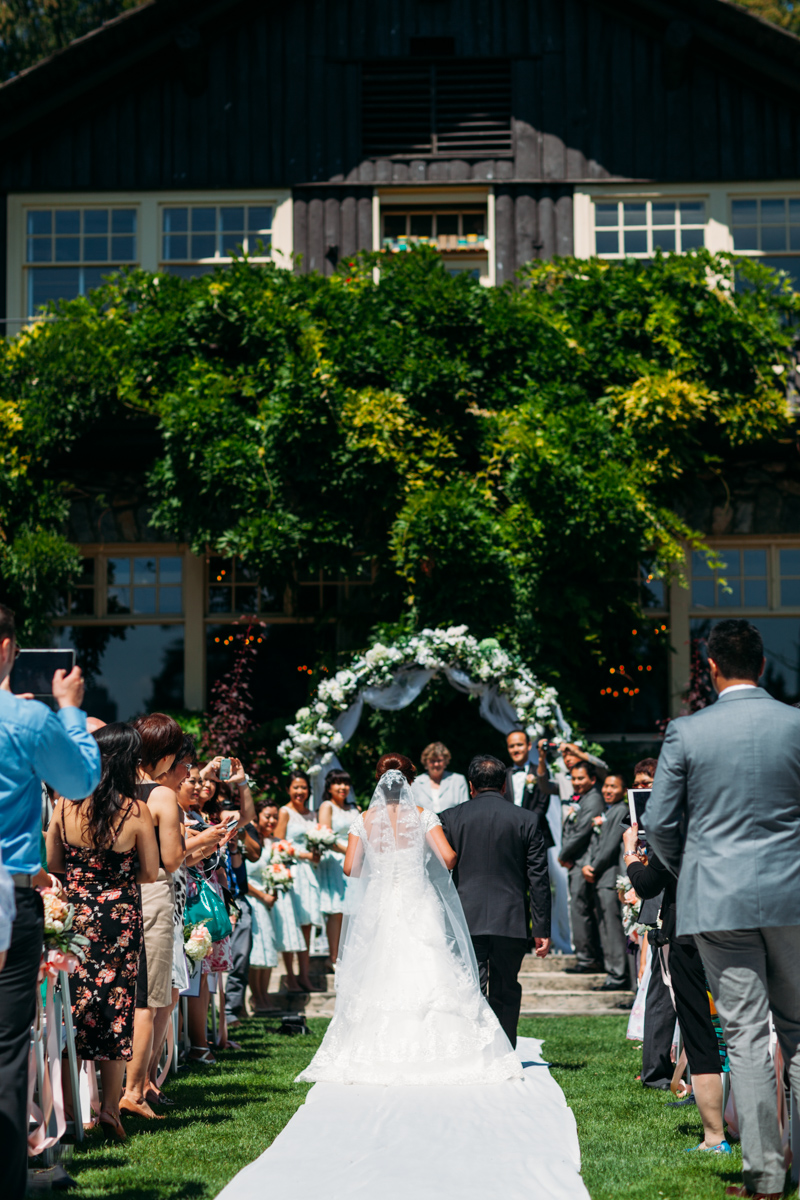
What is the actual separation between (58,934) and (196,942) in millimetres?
2081

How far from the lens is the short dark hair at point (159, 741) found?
6.30 m

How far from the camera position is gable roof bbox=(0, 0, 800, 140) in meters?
14.3

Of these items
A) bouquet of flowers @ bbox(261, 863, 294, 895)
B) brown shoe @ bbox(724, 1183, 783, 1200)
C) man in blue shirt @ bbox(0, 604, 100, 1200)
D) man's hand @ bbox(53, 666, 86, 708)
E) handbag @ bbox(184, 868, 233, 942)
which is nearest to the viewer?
man in blue shirt @ bbox(0, 604, 100, 1200)

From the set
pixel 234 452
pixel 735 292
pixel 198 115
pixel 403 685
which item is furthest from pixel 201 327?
pixel 735 292

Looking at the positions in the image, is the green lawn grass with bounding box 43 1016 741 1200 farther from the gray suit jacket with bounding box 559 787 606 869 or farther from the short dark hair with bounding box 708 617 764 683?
the gray suit jacket with bounding box 559 787 606 869

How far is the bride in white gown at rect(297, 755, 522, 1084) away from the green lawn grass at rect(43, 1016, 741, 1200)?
16.6 inches

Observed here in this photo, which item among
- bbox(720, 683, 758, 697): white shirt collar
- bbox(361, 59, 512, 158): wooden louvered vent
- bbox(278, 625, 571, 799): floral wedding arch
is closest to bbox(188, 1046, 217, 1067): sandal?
bbox(278, 625, 571, 799): floral wedding arch

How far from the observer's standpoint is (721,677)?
16.3 feet

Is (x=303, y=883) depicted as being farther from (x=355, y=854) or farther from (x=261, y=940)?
(x=355, y=854)

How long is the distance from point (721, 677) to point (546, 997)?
640cm

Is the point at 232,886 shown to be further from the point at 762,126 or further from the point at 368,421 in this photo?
the point at 762,126

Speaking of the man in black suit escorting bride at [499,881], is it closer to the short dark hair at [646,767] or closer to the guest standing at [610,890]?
the short dark hair at [646,767]

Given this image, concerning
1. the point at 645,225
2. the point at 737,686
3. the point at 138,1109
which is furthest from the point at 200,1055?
the point at 645,225

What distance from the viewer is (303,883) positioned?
11016 mm
